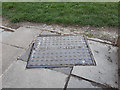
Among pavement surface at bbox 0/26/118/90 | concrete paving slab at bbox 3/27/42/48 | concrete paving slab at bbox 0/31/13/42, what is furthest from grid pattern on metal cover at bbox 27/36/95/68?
concrete paving slab at bbox 0/31/13/42

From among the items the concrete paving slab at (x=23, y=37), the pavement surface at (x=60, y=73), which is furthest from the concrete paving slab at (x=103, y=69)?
the concrete paving slab at (x=23, y=37)

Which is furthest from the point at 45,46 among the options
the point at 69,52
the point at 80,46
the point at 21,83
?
the point at 21,83

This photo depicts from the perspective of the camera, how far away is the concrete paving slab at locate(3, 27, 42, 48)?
327 centimetres

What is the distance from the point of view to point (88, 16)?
Result: 14.3 feet

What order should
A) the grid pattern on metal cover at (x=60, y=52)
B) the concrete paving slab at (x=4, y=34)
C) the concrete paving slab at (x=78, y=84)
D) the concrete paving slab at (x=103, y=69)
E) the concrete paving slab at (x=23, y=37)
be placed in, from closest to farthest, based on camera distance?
the concrete paving slab at (x=78, y=84), the concrete paving slab at (x=103, y=69), the grid pattern on metal cover at (x=60, y=52), the concrete paving slab at (x=23, y=37), the concrete paving slab at (x=4, y=34)

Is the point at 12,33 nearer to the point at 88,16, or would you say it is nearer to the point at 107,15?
the point at 88,16

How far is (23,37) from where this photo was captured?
11.5 feet

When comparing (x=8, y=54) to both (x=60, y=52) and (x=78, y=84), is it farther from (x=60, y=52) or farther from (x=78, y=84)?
(x=78, y=84)

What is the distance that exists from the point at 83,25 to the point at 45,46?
163cm

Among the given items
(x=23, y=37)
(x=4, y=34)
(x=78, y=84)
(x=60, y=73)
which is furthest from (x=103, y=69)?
(x=4, y=34)

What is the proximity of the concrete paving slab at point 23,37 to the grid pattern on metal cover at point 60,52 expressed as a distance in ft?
0.84

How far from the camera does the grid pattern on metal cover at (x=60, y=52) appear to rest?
2.63m

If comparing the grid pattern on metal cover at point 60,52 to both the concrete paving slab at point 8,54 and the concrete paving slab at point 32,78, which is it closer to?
the concrete paving slab at point 32,78

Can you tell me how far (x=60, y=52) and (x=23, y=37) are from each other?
50.4 inches
